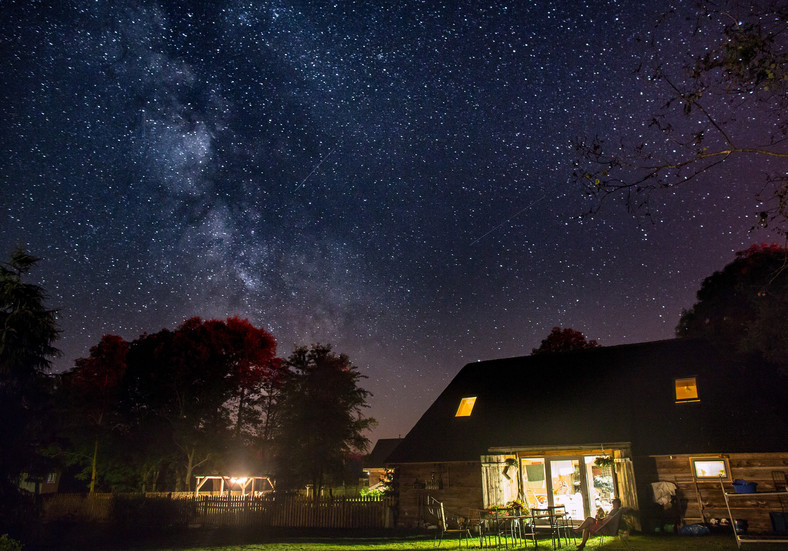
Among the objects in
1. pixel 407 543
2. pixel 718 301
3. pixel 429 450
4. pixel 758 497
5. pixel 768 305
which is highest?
pixel 718 301

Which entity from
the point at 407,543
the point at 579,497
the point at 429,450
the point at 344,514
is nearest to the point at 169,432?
the point at 344,514

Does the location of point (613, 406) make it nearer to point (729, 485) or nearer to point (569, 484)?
point (569, 484)

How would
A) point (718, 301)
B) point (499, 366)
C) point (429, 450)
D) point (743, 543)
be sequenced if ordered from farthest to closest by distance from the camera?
point (718, 301)
point (499, 366)
point (429, 450)
point (743, 543)

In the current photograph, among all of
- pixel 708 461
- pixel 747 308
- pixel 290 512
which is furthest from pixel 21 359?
pixel 747 308

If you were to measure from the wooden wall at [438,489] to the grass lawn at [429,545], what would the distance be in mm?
2574

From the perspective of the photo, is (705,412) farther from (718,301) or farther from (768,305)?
(718,301)

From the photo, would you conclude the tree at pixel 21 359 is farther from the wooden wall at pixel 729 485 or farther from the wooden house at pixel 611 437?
the wooden wall at pixel 729 485

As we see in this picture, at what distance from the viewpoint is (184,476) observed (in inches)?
1506

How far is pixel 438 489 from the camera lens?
69.3ft

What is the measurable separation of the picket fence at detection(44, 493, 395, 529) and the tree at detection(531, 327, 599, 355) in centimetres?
2131

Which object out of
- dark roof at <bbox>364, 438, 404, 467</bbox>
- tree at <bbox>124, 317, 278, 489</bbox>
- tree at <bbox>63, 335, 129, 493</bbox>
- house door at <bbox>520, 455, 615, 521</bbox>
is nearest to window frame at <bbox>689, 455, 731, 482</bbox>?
house door at <bbox>520, 455, 615, 521</bbox>

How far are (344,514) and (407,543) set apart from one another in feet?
21.7

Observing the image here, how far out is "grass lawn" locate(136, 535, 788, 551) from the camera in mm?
13141

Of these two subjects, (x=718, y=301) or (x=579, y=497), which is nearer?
(x=579, y=497)
